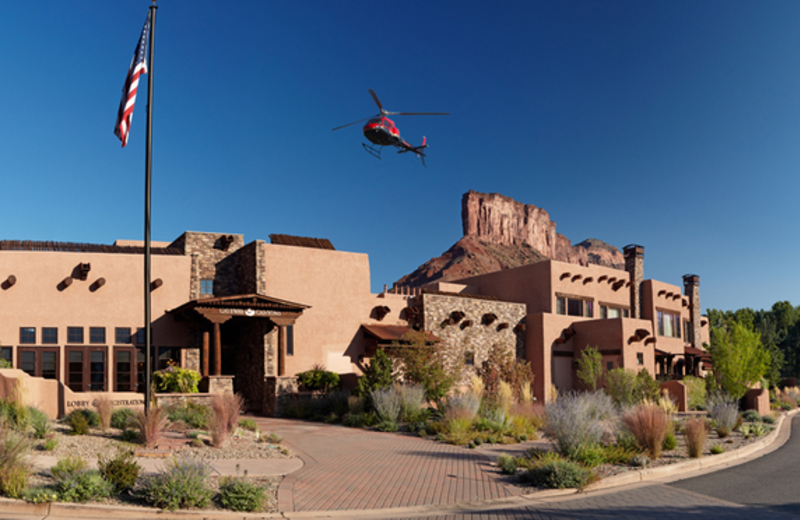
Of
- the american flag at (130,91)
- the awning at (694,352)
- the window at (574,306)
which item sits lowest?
the awning at (694,352)

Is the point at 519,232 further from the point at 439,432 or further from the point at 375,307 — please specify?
the point at 439,432

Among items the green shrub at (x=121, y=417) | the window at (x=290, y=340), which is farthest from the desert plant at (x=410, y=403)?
the window at (x=290, y=340)

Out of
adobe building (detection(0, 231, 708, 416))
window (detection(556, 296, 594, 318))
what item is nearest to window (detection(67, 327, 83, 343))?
adobe building (detection(0, 231, 708, 416))

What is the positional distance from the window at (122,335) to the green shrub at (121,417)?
785 centimetres

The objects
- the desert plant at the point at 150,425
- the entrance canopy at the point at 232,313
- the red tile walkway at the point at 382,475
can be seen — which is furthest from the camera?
the entrance canopy at the point at 232,313

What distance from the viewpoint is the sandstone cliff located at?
303 ft

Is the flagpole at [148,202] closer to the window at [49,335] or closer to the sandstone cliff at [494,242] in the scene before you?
the window at [49,335]

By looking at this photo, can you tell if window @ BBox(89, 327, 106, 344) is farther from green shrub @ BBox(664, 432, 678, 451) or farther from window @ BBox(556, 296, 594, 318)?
window @ BBox(556, 296, 594, 318)

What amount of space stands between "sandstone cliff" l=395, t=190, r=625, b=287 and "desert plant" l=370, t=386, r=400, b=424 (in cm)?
6639

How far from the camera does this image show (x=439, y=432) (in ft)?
52.4

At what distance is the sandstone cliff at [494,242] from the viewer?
92438 mm

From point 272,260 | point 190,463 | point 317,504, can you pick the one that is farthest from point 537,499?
point 272,260

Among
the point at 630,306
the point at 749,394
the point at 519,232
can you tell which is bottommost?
the point at 749,394

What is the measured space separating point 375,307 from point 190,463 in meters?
19.9
